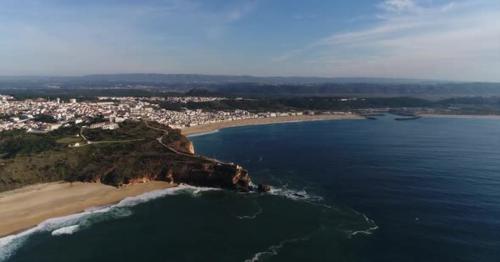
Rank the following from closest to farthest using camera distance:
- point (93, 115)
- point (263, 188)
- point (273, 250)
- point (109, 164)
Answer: point (273, 250) → point (263, 188) → point (109, 164) → point (93, 115)

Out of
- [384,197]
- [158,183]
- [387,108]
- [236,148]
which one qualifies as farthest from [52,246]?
[387,108]

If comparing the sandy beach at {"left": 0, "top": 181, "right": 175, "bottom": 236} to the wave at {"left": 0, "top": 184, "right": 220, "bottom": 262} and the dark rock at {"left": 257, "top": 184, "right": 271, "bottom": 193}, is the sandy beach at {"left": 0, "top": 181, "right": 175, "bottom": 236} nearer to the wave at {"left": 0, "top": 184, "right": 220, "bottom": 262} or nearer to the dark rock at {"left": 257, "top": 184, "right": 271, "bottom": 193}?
the wave at {"left": 0, "top": 184, "right": 220, "bottom": 262}

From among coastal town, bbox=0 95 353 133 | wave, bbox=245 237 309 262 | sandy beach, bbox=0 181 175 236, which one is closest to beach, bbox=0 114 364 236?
sandy beach, bbox=0 181 175 236

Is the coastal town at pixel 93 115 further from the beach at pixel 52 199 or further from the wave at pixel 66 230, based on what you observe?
the wave at pixel 66 230

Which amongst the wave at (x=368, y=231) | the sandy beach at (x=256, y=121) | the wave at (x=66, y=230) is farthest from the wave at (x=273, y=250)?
the sandy beach at (x=256, y=121)

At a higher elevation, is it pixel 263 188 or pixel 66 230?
pixel 263 188

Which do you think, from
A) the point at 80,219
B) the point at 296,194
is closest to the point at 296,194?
the point at 296,194

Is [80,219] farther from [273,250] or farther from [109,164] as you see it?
[273,250]
